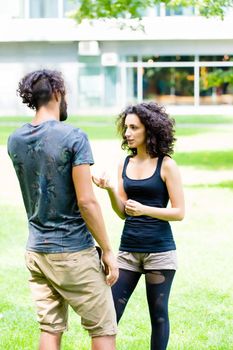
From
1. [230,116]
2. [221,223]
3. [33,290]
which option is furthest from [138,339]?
[230,116]

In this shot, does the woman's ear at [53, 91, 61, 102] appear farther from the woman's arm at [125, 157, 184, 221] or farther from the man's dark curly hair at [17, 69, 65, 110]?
the woman's arm at [125, 157, 184, 221]

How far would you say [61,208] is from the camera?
444cm

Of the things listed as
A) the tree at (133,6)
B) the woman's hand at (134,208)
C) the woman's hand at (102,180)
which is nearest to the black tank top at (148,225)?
the woman's hand at (134,208)

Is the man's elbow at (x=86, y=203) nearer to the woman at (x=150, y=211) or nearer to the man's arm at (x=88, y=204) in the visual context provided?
the man's arm at (x=88, y=204)

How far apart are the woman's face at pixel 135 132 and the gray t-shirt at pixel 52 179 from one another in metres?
0.99

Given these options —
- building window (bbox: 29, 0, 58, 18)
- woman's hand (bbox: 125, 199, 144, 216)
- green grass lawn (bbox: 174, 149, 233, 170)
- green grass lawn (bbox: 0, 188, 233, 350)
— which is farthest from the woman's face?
building window (bbox: 29, 0, 58, 18)

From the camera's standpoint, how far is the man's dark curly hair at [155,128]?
531cm

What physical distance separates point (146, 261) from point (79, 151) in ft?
3.76

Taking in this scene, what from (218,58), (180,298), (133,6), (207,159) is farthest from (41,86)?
(218,58)

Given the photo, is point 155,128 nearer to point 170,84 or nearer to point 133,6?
point 133,6

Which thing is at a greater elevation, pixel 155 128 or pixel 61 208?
pixel 155 128

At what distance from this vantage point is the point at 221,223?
39.4 ft

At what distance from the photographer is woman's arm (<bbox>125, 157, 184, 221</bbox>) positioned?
512cm

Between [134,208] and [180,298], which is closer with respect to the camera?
[134,208]
